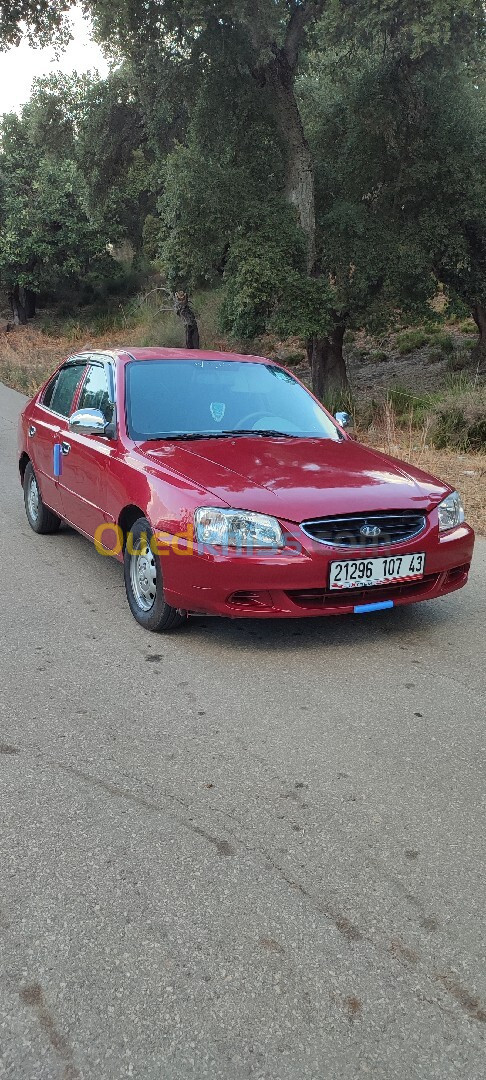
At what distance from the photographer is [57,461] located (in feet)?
22.6

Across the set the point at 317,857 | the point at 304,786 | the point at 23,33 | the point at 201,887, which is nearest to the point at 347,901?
the point at 317,857

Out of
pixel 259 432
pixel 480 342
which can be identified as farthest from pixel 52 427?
pixel 480 342

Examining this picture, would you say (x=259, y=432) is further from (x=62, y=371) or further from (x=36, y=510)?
(x=36, y=510)

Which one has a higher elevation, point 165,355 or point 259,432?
point 165,355

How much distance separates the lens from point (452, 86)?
19.3 metres

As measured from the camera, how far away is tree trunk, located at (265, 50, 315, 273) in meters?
18.8

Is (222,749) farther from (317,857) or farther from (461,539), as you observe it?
(461,539)

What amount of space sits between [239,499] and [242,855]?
6.99 ft

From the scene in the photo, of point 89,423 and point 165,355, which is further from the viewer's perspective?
point 165,355

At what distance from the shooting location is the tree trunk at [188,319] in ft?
88.5

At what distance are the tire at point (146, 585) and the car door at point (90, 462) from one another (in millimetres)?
442

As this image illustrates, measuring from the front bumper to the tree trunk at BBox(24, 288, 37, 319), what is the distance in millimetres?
41585

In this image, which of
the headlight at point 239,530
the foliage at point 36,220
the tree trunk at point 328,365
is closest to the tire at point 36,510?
the headlight at point 239,530

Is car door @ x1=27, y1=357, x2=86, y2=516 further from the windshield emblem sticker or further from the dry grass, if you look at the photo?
the dry grass
